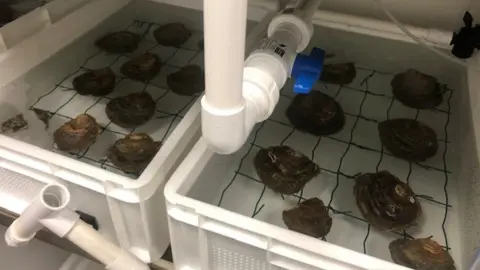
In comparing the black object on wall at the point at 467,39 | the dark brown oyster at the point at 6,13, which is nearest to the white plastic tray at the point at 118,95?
the dark brown oyster at the point at 6,13

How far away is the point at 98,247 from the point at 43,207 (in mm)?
77

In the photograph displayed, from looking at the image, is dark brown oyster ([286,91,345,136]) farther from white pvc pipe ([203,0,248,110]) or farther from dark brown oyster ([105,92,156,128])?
white pvc pipe ([203,0,248,110])

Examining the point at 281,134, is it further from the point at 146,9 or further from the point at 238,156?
the point at 146,9

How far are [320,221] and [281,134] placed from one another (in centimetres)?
20

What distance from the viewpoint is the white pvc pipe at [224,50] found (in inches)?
14.0

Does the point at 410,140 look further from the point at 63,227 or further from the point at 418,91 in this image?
the point at 63,227

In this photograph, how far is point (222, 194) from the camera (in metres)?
0.71

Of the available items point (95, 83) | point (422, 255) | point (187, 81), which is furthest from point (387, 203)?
point (95, 83)

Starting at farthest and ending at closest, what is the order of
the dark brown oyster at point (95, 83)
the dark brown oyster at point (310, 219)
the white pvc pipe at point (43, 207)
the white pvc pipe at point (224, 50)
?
1. the dark brown oyster at point (95, 83)
2. the dark brown oyster at point (310, 219)
3. the white pvc pipe at point (43, 207)
4. the white pvc pipe at point (224, 50)

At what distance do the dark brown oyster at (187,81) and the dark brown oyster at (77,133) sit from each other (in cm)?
16

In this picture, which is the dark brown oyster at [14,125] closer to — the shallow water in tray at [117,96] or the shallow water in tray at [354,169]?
the shallow water in tray at [117,96]

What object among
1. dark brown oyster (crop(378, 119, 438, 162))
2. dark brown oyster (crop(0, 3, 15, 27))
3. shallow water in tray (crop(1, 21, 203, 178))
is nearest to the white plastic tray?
shallow water in tray (crop(1, 21, 203, 178))

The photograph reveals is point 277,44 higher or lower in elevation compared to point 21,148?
higher

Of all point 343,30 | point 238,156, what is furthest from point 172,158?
point 343,30
